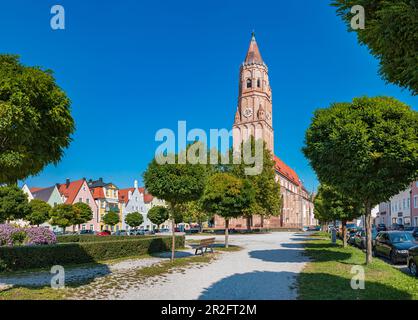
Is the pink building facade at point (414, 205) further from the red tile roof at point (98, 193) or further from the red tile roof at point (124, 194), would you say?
the red tile roof at point (124, 194)

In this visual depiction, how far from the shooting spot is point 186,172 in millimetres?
18234

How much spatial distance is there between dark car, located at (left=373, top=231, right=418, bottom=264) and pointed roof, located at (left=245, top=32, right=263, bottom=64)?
74040mm

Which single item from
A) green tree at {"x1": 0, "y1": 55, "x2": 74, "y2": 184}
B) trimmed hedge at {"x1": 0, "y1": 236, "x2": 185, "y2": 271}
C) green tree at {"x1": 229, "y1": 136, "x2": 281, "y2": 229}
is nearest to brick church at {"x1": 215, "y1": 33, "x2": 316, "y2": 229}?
green tree at {"x1": 229, "y1": 136, "x2": 281, "y2": 229}

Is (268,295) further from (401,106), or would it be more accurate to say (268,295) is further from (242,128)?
(242,128)

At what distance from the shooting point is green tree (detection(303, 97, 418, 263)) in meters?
14.3

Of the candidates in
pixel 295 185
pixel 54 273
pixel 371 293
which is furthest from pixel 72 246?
pixel 295 185

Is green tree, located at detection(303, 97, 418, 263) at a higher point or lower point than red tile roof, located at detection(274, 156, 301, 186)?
lower

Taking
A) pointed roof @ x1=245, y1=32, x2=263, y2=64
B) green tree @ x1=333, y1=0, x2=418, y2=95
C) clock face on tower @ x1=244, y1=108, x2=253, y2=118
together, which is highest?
pointed roof @ x1=245, y1=32, x2=263, y2=64

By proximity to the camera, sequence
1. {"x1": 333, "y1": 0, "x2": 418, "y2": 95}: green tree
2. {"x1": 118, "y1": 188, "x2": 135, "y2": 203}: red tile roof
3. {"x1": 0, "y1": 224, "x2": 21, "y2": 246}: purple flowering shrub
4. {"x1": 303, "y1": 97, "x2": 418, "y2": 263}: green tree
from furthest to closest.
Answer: {"x1": 118, "y1": 188, "x2": 135, "y2": 203}: red tile roof < {"x1": 0, "y1": 224, "x2": 21, "y2": 246}: purple flowering shrub < {"x1": 303, "y1": 97, "x2": 418, "y2": 263}: green tree < {"x1": 333, "y1": 0, "x2": 418, "y2": 95}: green tree

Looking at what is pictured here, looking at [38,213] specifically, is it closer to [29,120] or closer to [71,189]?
[71,189]

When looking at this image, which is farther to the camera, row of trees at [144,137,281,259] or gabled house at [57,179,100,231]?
gabled house at [57,179,100,231]

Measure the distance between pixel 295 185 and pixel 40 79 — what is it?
108392mm

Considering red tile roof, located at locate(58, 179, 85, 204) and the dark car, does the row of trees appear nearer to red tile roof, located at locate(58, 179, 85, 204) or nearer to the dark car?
the dark car

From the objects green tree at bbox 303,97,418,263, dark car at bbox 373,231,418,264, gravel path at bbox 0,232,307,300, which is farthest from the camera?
dark car at bbox 373,231,418,264
